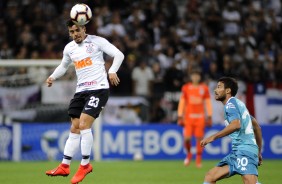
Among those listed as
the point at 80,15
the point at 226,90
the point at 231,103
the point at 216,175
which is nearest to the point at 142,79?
the point at 80,15

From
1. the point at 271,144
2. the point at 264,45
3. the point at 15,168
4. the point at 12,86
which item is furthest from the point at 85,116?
the point at 264,45

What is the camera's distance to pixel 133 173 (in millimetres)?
13391

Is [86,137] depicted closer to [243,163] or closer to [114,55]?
[114,55]

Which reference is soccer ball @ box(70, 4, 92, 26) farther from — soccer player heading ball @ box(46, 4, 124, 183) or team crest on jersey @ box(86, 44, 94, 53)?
team crest on jersey @ box(86, 44, 94, 53)

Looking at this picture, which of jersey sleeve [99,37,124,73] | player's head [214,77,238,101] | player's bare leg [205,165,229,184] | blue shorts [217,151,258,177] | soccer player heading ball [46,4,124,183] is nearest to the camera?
blue shorts [217,151,258,177]

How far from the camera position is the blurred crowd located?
18609 mm

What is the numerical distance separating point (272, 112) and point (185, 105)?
10.2 feet

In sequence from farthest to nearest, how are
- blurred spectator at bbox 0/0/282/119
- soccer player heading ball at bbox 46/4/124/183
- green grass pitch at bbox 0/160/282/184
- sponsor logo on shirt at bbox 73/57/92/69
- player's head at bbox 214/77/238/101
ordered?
blurred spectator at bbox 0/0/282/119
green grass pitch at bbox 0/160/282/184
sponsor logo on shirt at bbox 73/57/92/69
soccer player heading ball at bbox 46/4/124/183
player's head at bbox 214/77/238/101

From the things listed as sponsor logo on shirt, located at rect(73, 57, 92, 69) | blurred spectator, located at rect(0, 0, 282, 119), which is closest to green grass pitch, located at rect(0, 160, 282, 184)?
sponsor logo on shirt, located at rect(73, 57, 92, 69)

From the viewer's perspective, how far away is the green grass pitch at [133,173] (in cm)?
1161

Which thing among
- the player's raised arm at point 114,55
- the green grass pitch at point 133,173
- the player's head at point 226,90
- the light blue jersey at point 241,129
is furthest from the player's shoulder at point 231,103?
the green grass pitch at point 133,173

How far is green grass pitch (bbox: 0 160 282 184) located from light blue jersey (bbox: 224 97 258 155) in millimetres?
2867

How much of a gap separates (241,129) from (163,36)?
1185cm

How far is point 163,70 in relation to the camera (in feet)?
62.2
